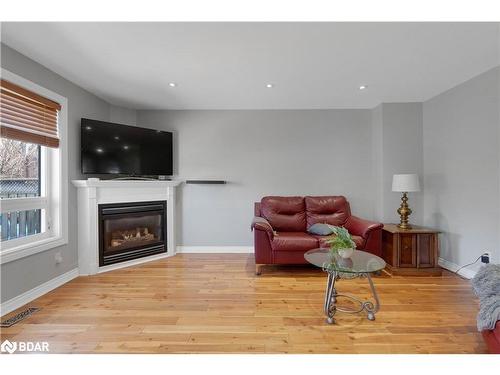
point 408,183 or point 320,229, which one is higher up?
point 408,183

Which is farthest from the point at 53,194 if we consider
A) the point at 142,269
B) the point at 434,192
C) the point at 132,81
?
the point at 434,192

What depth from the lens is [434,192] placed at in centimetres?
339

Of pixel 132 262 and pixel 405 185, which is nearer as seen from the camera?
pixel 405 185

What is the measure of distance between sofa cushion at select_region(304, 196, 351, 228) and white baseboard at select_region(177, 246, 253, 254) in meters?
1.13

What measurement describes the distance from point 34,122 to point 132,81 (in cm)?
107

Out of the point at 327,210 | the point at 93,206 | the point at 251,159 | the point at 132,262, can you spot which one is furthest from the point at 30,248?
the point at 327,210

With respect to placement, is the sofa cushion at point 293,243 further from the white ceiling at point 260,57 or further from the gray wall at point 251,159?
the white ceiling at point 260,57

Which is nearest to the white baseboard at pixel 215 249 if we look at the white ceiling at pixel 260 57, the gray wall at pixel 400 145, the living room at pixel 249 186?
the living room at pixel 249 186

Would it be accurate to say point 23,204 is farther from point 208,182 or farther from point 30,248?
point 208,182

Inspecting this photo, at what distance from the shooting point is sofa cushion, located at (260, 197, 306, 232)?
3443 mm

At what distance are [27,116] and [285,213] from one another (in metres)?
3.14

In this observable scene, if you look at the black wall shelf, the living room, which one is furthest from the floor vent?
the black wall shelf

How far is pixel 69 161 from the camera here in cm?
288

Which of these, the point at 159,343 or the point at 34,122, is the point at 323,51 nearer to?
the point at 159,343
